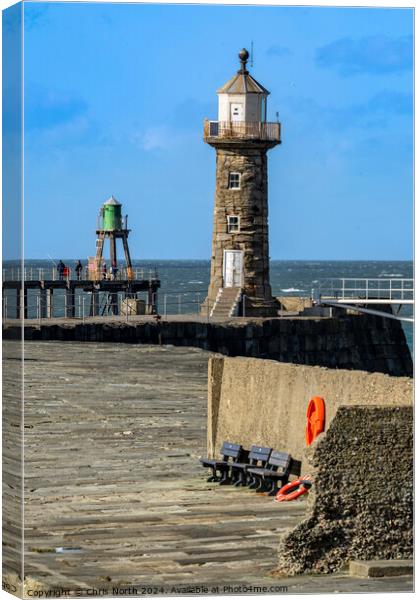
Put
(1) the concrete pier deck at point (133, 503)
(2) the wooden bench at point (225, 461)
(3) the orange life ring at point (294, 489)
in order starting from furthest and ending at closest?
(2) the wooden bench at point (225, 461) < (3) the orange life ring at point (294, 489) < (1) the concrete pier deck at point (133, 503)

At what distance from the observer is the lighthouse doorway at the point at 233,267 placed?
40.1 metres

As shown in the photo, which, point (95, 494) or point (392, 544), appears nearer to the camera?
point (392, 544)

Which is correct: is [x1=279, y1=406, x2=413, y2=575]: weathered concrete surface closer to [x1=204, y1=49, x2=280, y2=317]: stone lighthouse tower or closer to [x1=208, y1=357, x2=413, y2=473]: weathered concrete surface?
[x1=208, y1=357, x2=413, y2=473]: weathered concrete surface

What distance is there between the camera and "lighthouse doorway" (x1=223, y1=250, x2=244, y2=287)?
40.1 meters

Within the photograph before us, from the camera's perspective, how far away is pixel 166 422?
20281 millimetres

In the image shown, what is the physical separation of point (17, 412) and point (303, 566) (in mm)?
2494

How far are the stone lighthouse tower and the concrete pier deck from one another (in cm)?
1531

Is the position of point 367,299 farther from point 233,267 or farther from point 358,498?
point 233,267

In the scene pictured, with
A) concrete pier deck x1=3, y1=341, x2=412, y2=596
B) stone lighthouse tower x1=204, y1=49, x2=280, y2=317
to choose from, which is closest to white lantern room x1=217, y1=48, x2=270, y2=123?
stone lighthouse tower x1=204, y1=49, x2=280, y2=317

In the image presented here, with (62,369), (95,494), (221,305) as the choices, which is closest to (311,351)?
(221,305)

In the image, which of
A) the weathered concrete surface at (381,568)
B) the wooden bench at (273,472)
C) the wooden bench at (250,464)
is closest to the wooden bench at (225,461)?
the wooden bench at (250,464)

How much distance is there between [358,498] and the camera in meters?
12.4

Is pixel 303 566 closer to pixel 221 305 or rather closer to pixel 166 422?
pixel 166 422

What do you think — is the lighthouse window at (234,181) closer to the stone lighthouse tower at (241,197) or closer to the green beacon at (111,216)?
the stone lighthouse tower at (241,197)
